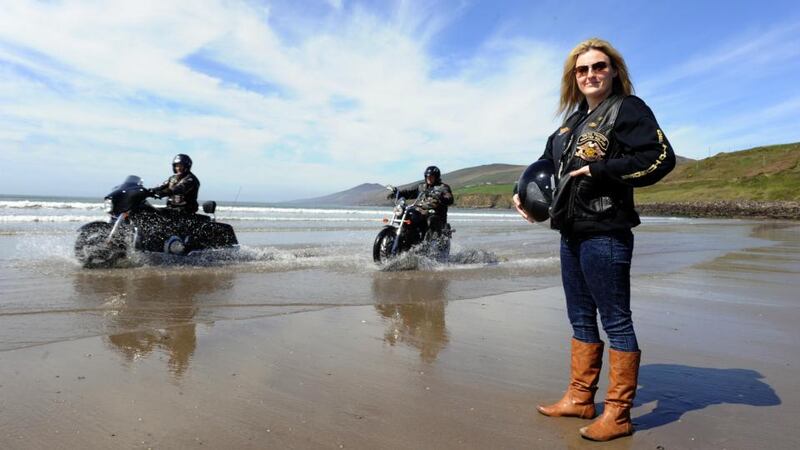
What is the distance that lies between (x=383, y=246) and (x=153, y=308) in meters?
4.46

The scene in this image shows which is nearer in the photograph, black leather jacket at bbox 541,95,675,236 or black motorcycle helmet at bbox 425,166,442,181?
black leather jacket at bbox 541,95,675,236

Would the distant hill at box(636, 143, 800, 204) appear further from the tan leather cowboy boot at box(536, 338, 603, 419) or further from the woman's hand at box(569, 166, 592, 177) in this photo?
the woman's hand at box(569, 166, 592, 177)

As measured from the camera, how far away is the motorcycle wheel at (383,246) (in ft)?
28.7

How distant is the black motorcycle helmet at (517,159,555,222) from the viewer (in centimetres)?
285

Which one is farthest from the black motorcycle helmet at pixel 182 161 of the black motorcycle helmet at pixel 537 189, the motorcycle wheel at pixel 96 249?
the black motorcycle helmet at pixel 537 189

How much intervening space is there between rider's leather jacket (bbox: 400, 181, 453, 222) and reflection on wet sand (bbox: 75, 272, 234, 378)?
12.3 feet

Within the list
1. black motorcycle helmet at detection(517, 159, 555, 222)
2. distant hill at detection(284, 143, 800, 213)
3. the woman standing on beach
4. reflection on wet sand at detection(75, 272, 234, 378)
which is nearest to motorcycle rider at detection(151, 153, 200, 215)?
reflection on wet sand at detection(75, 272, 234, 378)

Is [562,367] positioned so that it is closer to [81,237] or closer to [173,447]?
[173,447]

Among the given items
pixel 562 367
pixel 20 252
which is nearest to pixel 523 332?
pixel 562 367

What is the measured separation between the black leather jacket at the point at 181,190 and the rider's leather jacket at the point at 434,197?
3671 mm

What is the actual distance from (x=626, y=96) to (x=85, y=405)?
3011 mm

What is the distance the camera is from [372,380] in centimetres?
304

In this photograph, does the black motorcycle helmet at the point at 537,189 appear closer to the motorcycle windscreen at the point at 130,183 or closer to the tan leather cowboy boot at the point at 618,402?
the tan leather cowboy boot at the point at 618,402

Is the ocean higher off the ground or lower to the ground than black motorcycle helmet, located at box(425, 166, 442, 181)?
lower
